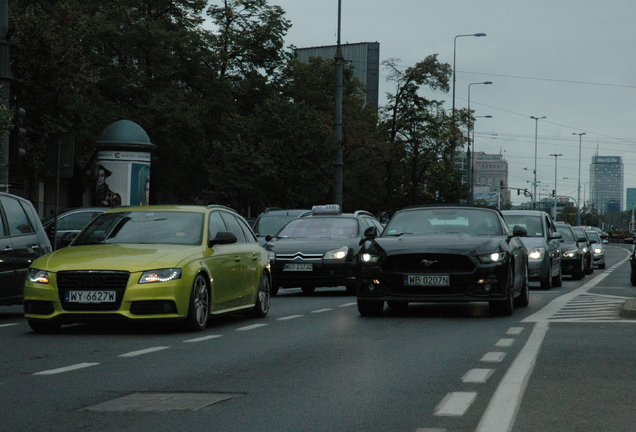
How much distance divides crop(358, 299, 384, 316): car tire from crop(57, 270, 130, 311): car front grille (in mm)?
4131

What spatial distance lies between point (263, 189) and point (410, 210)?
30.7m

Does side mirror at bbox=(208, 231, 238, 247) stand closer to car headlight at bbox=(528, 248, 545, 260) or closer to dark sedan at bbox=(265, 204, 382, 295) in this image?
dark sedan at bbox=(265, 204, 382, 295)

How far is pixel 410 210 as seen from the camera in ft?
54.6

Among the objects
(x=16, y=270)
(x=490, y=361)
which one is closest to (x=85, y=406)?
(x=490, y=361)

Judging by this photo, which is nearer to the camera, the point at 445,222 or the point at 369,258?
the point at 369,258

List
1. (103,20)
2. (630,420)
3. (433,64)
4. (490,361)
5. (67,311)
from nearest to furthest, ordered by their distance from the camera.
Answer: (630,420) → (490,361) → (67,311) → (103,20) → (433,64)

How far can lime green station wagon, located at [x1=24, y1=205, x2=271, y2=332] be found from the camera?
12102mm

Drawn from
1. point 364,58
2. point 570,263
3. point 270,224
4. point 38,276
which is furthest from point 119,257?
point 364,58

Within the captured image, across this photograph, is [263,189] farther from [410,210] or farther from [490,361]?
[490,361]

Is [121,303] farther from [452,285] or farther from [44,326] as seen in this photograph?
[452,285]

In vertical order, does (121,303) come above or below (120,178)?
below

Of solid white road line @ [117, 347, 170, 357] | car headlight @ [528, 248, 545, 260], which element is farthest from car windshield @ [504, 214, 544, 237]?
solid white road line @ [117, 347, 170, 357]

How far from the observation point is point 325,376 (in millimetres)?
8609

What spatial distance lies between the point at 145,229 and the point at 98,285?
160cm
